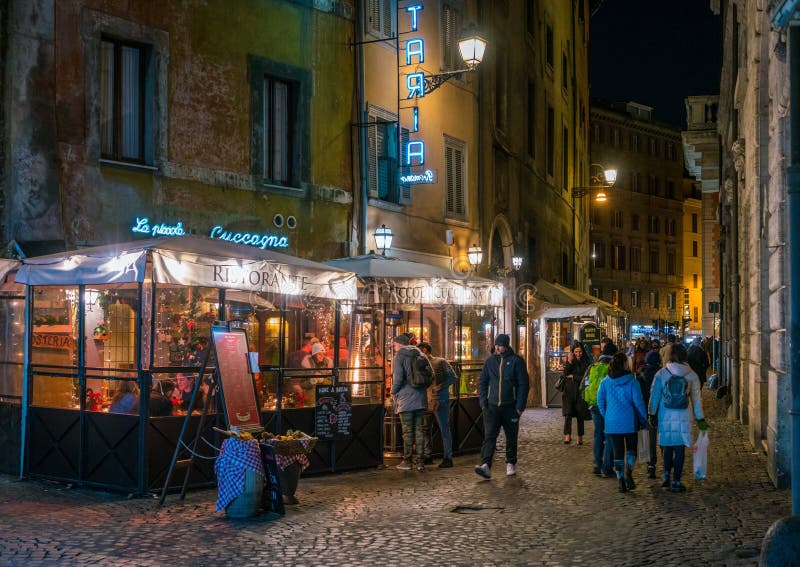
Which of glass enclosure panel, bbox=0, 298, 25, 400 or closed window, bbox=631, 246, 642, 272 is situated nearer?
glass enclosure panel, bbox=0, 298, 25, 400

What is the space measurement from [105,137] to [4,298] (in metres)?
3.02

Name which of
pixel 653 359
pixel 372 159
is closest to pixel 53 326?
pixel 372 159

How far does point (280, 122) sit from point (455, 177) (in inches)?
263

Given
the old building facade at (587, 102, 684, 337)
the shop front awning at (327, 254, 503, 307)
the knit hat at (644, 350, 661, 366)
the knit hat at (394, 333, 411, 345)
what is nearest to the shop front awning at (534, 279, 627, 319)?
the knit hat at (644, 350, 661, 366)

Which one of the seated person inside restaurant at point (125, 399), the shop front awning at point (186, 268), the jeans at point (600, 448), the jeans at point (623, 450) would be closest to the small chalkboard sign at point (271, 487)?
the seated person inside restaurant at point (125, 399)

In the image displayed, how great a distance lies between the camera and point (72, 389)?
12516 mm

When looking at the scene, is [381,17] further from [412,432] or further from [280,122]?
[412,432]

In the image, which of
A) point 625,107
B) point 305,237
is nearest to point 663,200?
point 625,107

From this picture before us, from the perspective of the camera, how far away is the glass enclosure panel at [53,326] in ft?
42.4

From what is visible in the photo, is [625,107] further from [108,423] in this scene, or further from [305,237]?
[108,423]

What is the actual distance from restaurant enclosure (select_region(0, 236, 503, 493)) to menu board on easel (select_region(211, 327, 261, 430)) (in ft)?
0.99

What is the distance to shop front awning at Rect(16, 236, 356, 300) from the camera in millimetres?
11375

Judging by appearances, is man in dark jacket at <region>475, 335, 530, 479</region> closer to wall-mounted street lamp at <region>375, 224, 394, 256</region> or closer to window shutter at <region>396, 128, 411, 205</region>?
wall-mounted street lamp at <region>375, 224, 394, 256</region>

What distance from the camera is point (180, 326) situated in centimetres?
1347
